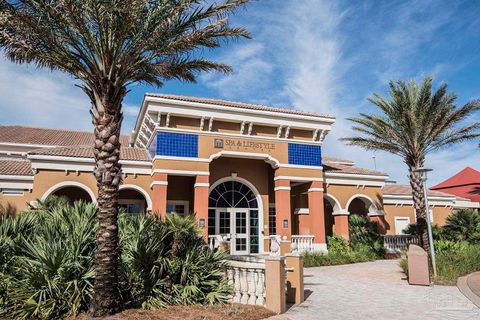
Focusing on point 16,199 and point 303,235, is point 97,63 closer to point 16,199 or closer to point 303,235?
point 16,199

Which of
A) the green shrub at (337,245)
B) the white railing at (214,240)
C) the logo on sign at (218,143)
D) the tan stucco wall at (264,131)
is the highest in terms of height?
the tan stucco wall at (264,131)

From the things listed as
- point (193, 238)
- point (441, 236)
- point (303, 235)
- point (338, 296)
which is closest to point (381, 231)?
point (441, 236)

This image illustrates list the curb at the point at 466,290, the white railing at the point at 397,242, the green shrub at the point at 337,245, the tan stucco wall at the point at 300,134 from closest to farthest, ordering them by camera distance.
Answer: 1. the curb at the point at 466,290
2. the green shrub at the point at 337,245
3. the tan stucco wall at the point at 300,134
4. the white railing at the point at 397,242

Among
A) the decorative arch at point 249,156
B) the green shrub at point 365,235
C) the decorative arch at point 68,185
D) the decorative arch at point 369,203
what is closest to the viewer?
the decorative arch at point 68,185

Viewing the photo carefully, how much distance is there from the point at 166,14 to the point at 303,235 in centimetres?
1517

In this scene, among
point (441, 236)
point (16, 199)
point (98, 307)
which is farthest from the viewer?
point (441, 236)

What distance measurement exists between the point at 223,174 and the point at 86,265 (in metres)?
12.4

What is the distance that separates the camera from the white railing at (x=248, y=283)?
9.24m

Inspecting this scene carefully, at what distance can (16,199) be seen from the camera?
1780cm

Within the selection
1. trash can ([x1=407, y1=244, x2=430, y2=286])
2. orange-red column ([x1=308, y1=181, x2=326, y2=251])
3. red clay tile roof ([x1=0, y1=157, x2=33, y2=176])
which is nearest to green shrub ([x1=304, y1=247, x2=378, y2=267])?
orange-red column ([x1=308, y1=181, x2=326, y2=251])

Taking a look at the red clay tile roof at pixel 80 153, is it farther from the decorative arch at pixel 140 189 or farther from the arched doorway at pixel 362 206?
the arched doorway at pixel 362 206

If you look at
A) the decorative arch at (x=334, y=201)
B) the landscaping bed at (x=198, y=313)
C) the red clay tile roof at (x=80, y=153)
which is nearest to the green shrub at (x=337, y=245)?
the decorative arch at (x=334, y=201)

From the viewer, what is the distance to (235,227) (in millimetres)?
20609

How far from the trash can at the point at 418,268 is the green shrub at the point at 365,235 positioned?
8.45 m
